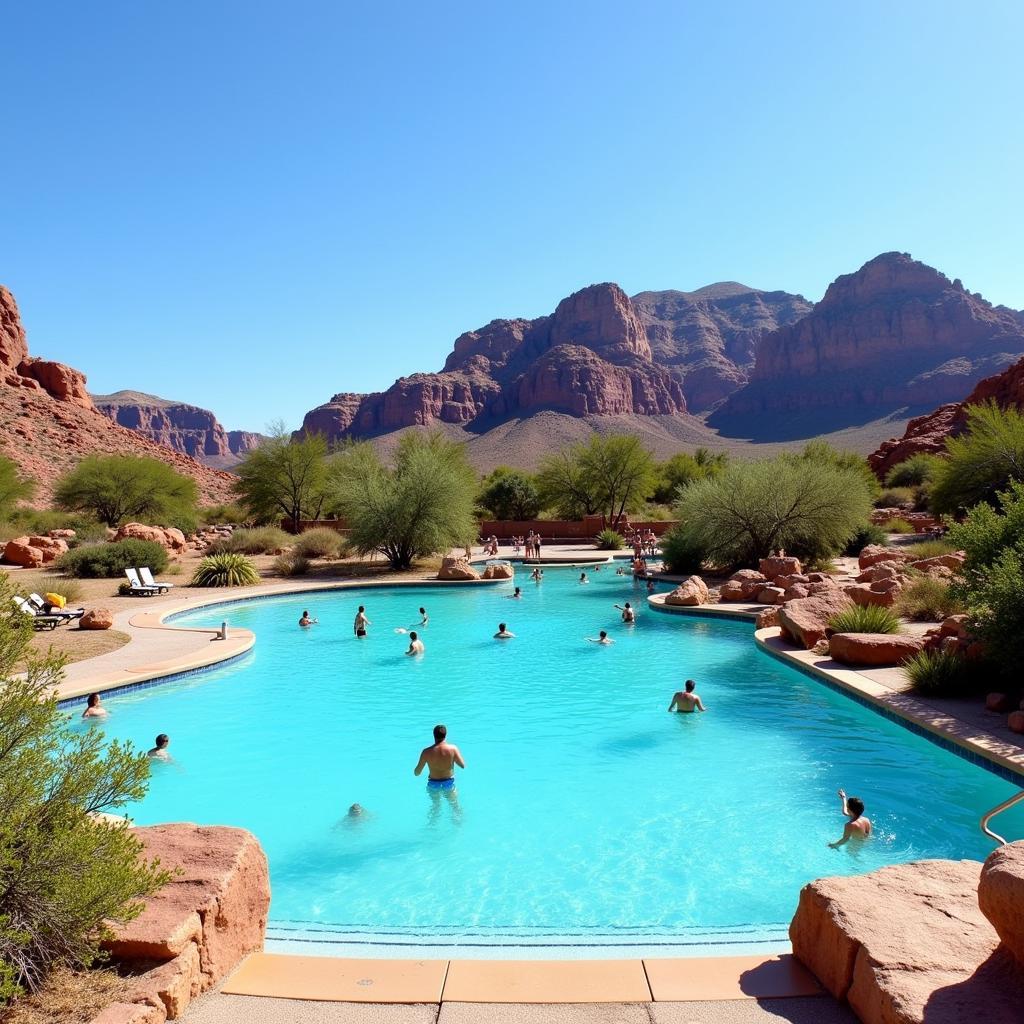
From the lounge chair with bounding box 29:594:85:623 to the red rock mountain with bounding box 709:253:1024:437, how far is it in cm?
11110

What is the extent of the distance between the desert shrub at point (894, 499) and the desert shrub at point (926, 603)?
33.5m

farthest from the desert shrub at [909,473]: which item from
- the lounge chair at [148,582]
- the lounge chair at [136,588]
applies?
the lounge chair at [136,588]

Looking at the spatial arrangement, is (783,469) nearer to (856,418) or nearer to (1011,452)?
(1011,452)

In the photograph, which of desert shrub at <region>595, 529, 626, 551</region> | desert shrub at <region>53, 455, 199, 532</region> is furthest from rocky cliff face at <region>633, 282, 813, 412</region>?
desert shrub at <region>53, 455, 199, 532</region>

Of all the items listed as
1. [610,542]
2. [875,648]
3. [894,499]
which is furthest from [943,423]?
[875,648]

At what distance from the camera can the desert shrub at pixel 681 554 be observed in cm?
2520

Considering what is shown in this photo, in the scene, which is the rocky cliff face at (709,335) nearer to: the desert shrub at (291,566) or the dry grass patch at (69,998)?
the desert shrub at (291,566)

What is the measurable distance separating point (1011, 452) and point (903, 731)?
22995mm

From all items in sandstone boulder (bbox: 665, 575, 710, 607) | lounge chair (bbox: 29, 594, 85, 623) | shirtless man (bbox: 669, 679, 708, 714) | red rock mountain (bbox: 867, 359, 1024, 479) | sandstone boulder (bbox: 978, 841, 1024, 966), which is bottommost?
shirtless man (bbox: 669, 679, 708, 714)

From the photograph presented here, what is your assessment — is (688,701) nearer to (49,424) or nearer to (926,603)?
(926,603)

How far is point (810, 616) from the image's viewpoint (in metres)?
14.3

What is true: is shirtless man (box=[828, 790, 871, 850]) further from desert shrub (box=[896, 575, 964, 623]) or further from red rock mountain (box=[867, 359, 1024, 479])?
red rock mountain (box=[867, 359, 1024, 479])

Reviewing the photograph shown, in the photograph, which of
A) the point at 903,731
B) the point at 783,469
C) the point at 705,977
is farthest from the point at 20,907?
the point at 783,469

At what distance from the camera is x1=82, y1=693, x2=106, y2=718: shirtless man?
1041cm
